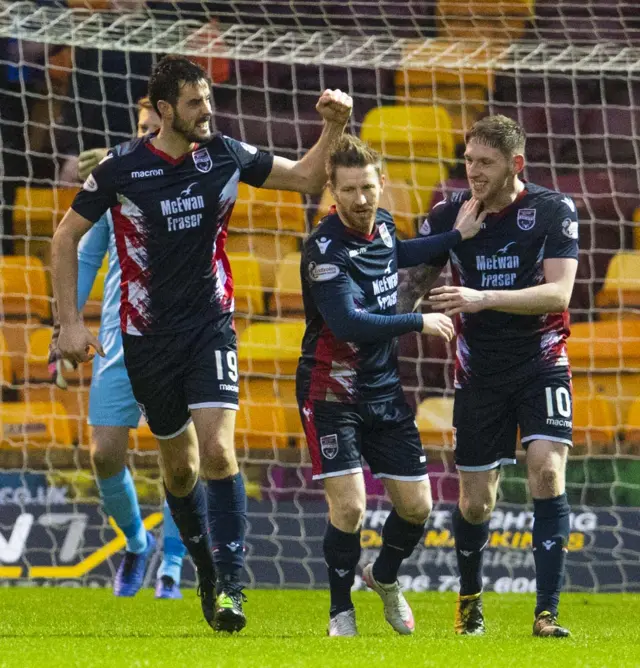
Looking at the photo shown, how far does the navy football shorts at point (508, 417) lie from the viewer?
4617 millimetres

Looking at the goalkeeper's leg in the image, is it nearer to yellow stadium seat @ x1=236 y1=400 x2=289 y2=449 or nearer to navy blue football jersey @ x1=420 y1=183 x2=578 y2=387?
navy blue football jersey @ x1=420 y1=183 x2=578 y2=387

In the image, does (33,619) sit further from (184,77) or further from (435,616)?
(184,77)

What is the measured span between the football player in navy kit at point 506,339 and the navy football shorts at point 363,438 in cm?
25

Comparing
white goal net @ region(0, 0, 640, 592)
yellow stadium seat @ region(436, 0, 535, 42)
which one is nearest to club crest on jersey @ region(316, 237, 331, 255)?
white goal net @ region(0, 0, 640, 592)

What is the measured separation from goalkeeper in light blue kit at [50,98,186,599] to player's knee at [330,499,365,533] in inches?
66.5

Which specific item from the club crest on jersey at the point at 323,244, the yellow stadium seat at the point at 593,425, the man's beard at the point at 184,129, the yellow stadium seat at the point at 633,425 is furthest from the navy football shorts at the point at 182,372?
the yellow stadium seat at the point at 633,425

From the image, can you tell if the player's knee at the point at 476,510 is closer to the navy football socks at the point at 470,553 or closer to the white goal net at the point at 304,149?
the navy football socks at the point at 470,553

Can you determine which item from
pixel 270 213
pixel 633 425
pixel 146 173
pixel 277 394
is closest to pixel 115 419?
pixel 146 173

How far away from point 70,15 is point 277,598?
13.2 ft

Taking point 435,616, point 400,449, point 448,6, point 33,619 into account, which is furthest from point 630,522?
point 448,6

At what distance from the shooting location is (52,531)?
23.5 feet

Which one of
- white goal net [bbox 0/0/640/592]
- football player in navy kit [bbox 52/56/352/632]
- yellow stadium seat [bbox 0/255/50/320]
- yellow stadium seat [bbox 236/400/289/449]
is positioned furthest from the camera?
yellow stadium seat [bbox 0/255/50/320]

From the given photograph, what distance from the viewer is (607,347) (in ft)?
29.0

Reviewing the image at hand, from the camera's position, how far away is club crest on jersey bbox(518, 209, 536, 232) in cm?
480
